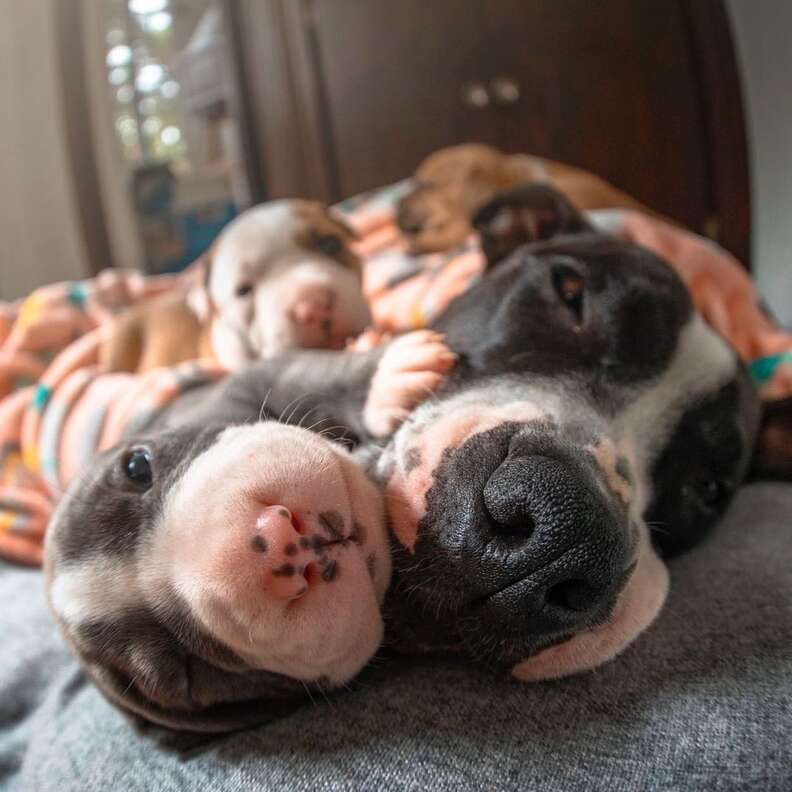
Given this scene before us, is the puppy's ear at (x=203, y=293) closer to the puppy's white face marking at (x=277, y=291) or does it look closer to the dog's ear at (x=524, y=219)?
the puppy's white face marking at (x=277, y=291)

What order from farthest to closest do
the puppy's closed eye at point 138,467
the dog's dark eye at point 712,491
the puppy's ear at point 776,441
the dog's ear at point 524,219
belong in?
the dog's ear at point 524,219 < the puppy's ear at point 776,441 < the dog's dark eye at point 712,491 < the puppy's closed eye at point 138,467

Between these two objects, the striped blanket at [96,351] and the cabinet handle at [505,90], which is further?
the cabinet handle at [505,90]

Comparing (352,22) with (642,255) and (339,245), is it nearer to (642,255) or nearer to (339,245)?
(339,245)

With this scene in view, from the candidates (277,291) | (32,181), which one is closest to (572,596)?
(277,291)

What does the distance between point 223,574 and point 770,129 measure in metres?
2.94

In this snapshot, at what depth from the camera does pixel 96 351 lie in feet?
6.77

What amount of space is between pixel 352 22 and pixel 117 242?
164 cm

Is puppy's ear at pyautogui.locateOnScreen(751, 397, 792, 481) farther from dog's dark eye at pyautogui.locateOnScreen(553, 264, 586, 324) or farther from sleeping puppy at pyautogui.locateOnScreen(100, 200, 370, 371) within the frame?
sleeping puppy at pyautogui.locateOnScreen(100, 200, 370, 371)

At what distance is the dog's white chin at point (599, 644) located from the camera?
2.59 ft

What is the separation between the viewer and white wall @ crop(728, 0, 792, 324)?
2.72 m

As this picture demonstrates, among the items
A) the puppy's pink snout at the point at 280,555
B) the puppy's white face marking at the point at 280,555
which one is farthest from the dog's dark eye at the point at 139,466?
the puppy's pink snout at the point at 280,555

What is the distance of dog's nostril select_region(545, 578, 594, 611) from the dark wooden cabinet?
103 inches

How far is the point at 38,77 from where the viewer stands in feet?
12.6

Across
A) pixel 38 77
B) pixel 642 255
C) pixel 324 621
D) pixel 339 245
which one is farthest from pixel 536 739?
pixel 38 77
